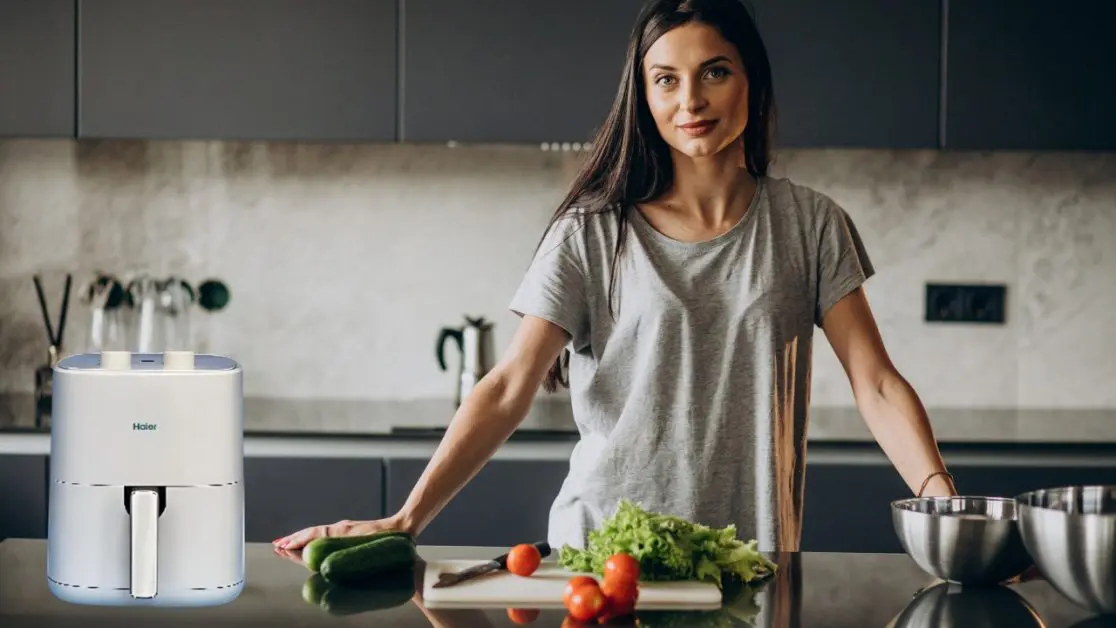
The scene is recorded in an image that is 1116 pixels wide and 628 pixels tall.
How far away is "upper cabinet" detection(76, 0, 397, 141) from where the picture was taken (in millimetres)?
2949

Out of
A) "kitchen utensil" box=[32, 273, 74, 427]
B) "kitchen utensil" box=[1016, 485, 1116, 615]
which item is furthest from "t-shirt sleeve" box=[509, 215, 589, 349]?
"kitchen utensil" box=[32, 273, 74, 427]

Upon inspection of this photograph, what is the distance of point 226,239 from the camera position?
10.9ft

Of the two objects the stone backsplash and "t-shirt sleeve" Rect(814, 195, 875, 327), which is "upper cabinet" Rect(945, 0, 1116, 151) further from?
"t-shirt sleeve" Rect(814, 195, 875, 327)

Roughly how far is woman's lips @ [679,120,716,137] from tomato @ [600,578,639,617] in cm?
70

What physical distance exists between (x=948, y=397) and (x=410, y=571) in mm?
2218

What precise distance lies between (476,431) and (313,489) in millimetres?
1255

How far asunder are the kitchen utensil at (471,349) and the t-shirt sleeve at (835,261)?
1.44 metres

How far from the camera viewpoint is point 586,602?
1157 mm

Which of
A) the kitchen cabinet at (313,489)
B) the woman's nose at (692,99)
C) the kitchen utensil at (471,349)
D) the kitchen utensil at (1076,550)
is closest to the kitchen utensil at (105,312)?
the kitchen cabinet at (313,489)

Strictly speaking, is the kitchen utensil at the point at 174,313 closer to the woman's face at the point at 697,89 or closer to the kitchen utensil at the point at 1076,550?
the woman's face at the point at 697,89

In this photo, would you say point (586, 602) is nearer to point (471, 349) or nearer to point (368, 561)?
point (368, 561)

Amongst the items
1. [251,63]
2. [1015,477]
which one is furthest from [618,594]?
[251,63]

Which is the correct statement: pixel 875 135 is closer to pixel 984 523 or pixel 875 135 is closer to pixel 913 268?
pixel 913 268

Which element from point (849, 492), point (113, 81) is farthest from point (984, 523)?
point (113, 81)
